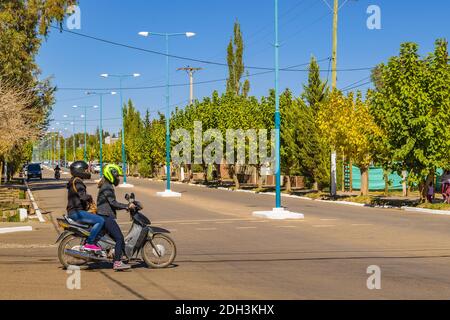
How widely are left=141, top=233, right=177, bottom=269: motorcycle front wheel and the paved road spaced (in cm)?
20

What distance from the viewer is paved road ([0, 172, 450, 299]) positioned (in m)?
9.53

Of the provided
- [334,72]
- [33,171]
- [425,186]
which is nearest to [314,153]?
[334,72]

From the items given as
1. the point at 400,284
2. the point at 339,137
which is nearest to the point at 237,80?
the point at 339,137

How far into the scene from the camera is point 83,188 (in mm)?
11836

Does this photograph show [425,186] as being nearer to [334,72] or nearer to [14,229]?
[334,72]

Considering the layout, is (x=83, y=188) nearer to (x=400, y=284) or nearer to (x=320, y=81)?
(x=400, y=284)

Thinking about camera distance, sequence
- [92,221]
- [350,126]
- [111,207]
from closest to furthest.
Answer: [92,221] → [111,207] → [350,126]

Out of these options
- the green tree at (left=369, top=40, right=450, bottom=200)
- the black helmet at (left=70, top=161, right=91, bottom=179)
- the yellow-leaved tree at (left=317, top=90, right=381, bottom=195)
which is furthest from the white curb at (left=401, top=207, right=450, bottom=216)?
the black helmet at (left=70, top=161, right=91, bottom=179)

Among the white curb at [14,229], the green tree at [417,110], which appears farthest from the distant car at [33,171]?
the white curb at [14,229]

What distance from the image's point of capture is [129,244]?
1172 cm

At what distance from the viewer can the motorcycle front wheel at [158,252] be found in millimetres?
11898

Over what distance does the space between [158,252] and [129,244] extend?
0.54 meters

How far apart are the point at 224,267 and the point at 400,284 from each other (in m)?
3.30

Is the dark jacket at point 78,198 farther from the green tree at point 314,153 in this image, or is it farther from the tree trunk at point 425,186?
the green tree at point 314,153
